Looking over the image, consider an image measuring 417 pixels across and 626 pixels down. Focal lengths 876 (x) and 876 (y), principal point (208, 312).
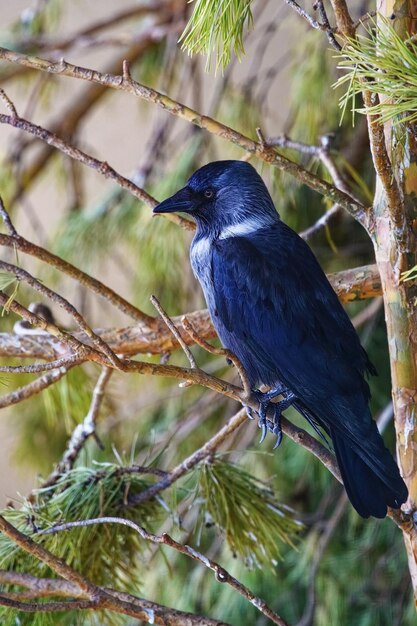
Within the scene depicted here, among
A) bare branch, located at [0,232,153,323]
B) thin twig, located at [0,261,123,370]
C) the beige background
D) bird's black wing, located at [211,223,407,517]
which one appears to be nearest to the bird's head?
bird's black wing, located at [211,223,407,517]

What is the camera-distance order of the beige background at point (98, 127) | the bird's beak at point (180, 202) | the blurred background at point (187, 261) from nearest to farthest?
the bird's beak at point (180, 202) → the blurred background at point (187, 261) → the beige background at point (98, 127)

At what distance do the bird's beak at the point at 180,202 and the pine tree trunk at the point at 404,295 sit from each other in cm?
44

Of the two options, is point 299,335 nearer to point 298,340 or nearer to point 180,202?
point 298,340

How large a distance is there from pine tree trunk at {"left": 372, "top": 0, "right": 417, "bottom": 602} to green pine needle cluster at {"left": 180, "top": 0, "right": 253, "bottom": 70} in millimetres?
157

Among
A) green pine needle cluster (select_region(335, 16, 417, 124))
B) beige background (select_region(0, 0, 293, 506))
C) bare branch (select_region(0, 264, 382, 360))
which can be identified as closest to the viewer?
green pine needle cluster (select_region(335, 16, 417, 124))

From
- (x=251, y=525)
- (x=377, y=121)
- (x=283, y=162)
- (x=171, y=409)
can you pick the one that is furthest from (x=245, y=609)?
(x=377, y=121)

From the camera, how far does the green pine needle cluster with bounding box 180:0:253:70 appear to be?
93cm

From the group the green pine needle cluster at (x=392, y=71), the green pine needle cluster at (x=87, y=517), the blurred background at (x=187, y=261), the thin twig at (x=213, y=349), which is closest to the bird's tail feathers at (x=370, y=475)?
the thin twig at (x=213, y=349)

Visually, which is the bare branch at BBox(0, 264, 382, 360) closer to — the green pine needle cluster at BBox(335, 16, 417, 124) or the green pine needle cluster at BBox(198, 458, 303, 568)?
the green pine needle cluster at BBox(198, 458, 303, 568)

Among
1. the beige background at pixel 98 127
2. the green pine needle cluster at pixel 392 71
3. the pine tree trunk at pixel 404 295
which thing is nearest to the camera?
the green pine needle cluster at pixel 392 71

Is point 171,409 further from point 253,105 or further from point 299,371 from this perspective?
point 299,371

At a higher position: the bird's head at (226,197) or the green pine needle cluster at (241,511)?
the bird's head at (226,197)

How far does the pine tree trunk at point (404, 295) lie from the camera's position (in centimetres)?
95

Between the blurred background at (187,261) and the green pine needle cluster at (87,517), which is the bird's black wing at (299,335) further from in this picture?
the blurred background at (187,261)
